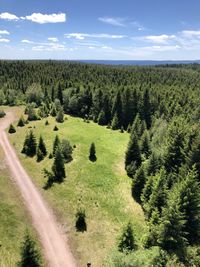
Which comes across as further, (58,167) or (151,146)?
(151,146)

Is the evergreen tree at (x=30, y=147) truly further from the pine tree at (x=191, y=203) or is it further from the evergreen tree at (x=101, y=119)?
the pine tree at (x=191, y=203)

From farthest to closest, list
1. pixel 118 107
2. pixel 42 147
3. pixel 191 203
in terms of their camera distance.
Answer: pixel 118 107, pixel 42 147, pixel 191 203

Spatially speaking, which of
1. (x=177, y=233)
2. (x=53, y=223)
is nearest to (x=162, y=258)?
(x=177, y=233)

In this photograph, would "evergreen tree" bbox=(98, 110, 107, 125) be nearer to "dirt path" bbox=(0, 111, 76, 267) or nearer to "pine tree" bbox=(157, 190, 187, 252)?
"dirt path" bbox=(0, 111, 76, 267)

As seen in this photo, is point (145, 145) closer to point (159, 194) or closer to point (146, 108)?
point (159, 194)

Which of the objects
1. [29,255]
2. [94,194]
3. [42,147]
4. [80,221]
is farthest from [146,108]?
[29,255]

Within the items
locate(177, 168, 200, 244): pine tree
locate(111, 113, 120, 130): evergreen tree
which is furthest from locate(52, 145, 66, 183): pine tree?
locate(111, 113, 120, 130): evergreen tree
